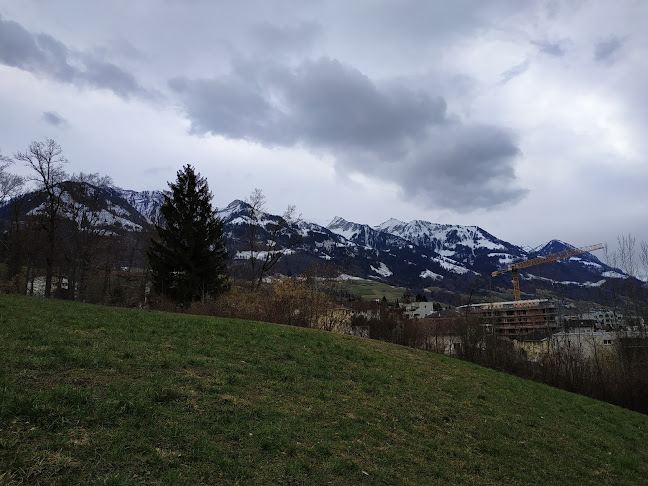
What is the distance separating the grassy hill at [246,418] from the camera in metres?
Answer: 5.16

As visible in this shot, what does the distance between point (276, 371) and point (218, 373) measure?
6.11ft

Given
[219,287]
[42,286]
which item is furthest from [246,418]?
[42,286]

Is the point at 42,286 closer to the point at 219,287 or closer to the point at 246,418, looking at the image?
the point at 219,287

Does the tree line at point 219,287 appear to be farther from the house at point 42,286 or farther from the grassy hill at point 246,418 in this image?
the grassy hill at point 246,418

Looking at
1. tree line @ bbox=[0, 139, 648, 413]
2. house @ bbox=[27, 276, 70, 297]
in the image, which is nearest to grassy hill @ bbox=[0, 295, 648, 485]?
tree line @ bbox=[0, 139, 648, 413]

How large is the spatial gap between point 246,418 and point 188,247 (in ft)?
87.1

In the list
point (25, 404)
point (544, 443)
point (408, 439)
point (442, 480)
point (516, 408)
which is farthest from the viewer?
point (516, 408)

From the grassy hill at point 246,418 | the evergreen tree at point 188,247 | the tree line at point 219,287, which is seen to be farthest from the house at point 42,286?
the grassy hill at point 246,418

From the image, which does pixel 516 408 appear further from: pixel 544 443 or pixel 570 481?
pixel 570 481

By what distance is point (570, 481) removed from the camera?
8422mm

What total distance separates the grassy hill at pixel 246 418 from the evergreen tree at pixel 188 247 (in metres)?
16.9

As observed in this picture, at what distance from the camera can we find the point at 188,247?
3156 centimetres

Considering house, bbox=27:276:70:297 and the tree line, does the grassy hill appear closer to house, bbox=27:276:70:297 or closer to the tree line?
the tree line

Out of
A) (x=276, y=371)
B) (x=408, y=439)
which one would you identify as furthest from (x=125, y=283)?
(x=408, y=439)
